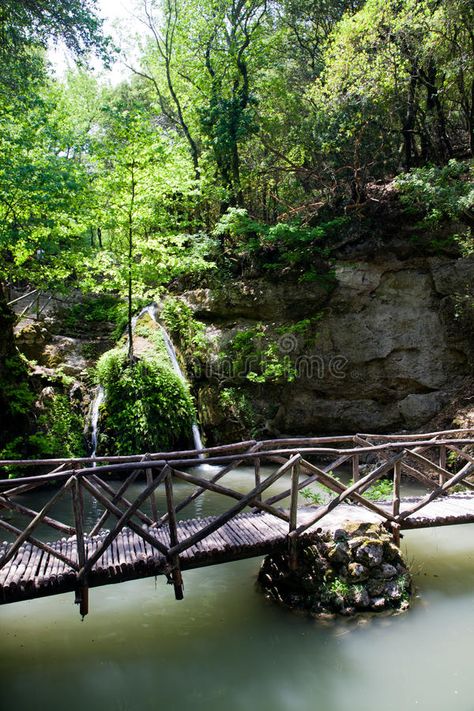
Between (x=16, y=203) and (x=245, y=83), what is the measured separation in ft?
33.3

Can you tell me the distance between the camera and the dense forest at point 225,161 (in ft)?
33.4

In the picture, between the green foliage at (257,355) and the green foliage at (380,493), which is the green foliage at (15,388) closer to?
the green foliage at (257,355)

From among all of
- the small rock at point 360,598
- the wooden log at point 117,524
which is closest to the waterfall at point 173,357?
→ the small rock at point 360,598

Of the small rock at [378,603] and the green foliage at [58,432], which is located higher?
the green foliage at [58,432]

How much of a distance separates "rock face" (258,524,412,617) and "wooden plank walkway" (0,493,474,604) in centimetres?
21

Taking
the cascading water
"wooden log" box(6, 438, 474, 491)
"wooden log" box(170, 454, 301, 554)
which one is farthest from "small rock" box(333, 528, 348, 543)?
the cascading water

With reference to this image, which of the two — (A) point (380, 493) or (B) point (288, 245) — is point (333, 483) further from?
(B) point (288, 245)

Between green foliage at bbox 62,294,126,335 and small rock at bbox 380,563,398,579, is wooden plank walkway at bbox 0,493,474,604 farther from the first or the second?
green foliage at bbox 62,294,126,335

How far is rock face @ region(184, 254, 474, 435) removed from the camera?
12820 mm

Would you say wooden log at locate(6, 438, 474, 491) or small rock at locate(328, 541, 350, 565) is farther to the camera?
small rock at locate(328, 541, 350, 565)

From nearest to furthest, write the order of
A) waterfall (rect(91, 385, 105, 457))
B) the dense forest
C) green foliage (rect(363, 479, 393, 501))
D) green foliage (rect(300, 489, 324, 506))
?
green foliage (rect(300, 489, 324, 506)) < green foliage (rect(363, 479, 393, 501)) < the dense forest < waterfall (rect(91, 385, 105, 457))

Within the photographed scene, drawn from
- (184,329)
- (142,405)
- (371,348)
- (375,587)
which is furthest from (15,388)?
(371,348)

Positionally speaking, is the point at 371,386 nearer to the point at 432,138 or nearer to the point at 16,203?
the point at 432,138

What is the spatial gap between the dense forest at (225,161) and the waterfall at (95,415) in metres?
0.46
